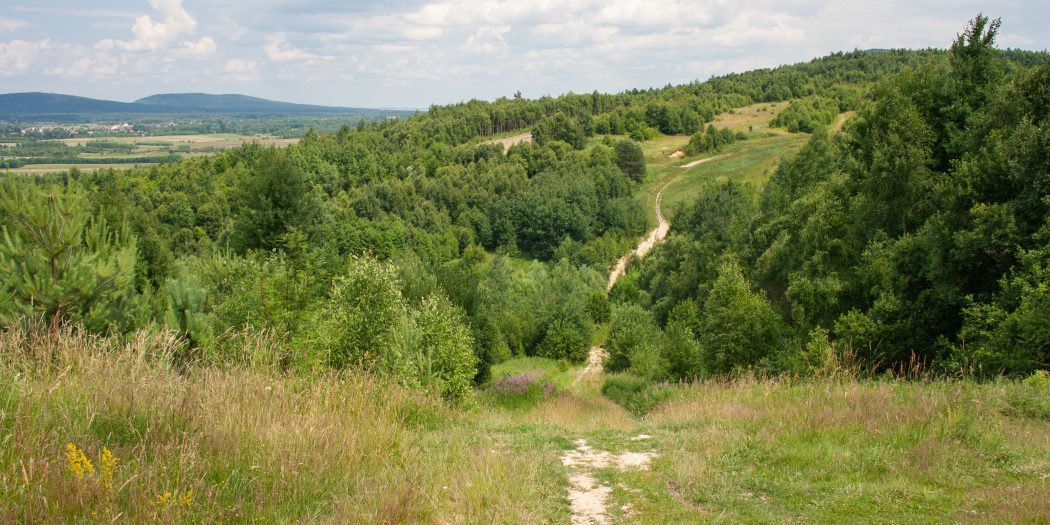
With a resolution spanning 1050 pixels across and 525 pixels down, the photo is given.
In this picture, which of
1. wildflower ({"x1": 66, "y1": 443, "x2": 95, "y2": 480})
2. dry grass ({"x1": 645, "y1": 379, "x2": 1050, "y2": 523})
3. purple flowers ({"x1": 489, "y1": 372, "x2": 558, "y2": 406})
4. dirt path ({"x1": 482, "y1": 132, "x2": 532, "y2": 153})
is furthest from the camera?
dirt path ({"x1": 482, "y1": 132, "x2": 532, "y2": 153})

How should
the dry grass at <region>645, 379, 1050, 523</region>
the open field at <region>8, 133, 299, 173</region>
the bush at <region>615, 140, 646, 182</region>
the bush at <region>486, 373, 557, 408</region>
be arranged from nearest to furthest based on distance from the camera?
the dry grass at <region>645, 379, 1050, 523</region> < the bush at <region>486, 373, 557, 408</region> < the bush at <region>615, 140, 646, 182</region> < the open field at <region>8, 133, 299, 173</region>

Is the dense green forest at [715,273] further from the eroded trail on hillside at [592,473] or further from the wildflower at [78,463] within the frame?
the eroded trail on hillside at [592,473]

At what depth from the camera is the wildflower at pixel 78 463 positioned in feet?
14.1

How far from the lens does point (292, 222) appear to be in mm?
29453

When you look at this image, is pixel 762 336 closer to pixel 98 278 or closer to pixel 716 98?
pixel 98 278

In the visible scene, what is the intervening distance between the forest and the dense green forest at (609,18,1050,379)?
0.32 feet

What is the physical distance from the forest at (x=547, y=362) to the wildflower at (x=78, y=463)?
0.09ft

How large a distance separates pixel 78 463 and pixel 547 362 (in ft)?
164

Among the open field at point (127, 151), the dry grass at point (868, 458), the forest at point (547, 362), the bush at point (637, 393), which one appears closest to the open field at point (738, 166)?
the forest at point (547, 362)

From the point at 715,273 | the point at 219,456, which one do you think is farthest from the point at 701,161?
the point at 219,456

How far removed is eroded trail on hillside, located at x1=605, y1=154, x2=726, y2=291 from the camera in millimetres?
89012

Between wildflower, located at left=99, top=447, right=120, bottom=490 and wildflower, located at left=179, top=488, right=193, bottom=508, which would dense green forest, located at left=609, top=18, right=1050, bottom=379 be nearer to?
wildflower, located at left=179, top=488, right=193, bottom=508

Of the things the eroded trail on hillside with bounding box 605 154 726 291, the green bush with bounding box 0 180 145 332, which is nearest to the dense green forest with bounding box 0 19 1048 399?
the green bush with bounding box 0 180 145 332

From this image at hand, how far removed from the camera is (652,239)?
9931 centimetres
